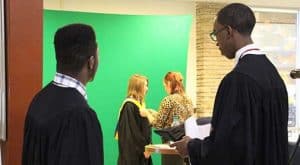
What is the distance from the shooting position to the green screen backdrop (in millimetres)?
6125

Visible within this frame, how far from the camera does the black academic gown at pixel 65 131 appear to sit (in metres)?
1.75

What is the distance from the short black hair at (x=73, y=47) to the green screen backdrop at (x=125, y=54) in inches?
160

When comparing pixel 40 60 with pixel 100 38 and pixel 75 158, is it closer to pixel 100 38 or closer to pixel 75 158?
pixel 75 158

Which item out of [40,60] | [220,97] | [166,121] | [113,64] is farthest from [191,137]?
[113,64]

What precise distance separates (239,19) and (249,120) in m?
0.47

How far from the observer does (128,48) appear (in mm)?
6312

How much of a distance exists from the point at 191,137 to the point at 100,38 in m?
3.86

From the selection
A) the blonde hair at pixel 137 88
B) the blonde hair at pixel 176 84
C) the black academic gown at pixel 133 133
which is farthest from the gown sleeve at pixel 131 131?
the blonde hair at pixel 176 84

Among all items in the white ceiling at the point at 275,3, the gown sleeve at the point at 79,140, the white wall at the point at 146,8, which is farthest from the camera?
the white ceiling at the point at 275,3

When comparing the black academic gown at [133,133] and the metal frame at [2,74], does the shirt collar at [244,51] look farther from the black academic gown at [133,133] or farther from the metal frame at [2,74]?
the black academic gown at [133,133]

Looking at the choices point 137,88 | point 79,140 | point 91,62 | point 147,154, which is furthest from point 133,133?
point 79,140

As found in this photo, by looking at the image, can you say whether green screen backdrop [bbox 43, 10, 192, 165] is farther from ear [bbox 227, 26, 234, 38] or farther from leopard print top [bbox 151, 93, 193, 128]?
ear [bbox 227, 26, 234, 38]

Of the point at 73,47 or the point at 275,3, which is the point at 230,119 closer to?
the point at 73,47

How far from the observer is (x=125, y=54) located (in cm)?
629
